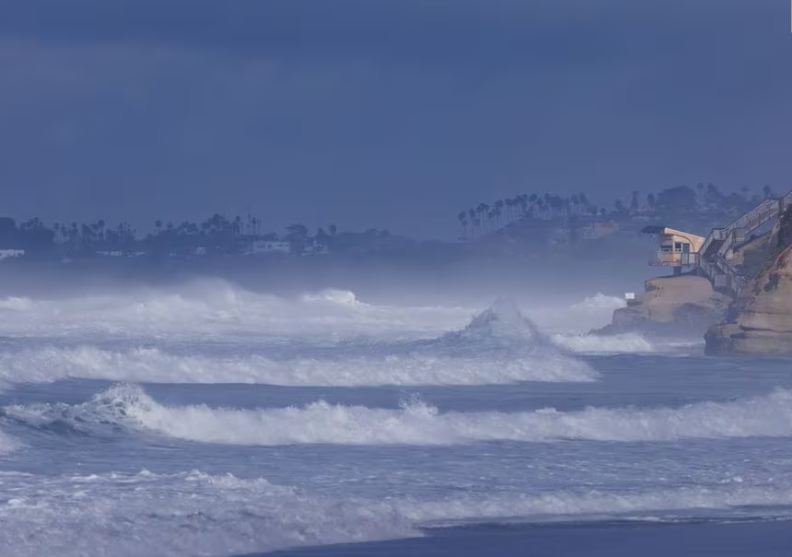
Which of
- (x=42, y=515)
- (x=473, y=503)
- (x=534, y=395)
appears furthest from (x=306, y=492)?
(x=534, y=395)

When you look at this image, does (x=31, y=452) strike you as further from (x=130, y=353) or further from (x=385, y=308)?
(x=385, y=308)

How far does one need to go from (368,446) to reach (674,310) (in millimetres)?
26874

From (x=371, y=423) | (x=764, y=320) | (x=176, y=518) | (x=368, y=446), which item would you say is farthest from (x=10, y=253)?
(x=176, y=518)

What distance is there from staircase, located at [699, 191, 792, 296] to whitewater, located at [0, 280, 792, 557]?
1071 cm

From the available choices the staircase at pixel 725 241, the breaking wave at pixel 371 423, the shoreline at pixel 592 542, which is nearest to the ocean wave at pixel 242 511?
the shoreline at pixel 592 542

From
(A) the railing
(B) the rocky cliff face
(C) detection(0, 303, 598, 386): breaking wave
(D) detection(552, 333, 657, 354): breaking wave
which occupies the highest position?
(A) the railing

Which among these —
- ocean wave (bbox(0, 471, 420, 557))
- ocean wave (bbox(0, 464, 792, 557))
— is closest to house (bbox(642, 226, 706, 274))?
ocean wave (bbox(0, 464, 792, 557))

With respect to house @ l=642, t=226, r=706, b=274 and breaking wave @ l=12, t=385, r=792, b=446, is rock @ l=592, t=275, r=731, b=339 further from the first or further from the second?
breaking wave @ l=12, t=385, r=792, b=446

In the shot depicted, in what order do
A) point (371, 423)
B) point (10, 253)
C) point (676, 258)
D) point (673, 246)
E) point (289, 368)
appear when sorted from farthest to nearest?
point (10, 253) → point (673, 246) → point (676, 258) → point (289, 368) → point (371, 423)

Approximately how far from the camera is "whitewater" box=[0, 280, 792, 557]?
1177 cm

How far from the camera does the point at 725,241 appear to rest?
43031 mm

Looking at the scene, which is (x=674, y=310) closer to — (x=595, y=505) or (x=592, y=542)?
(x=595, y=505)

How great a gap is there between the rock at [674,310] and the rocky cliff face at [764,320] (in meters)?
7.92

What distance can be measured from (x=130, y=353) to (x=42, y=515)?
50.8 feet
